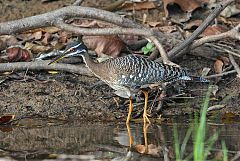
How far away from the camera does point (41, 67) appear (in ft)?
32.5

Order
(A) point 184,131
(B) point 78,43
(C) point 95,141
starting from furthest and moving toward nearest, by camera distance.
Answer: (B) point 78,43, (A) point 184,131, (C) point 95,141

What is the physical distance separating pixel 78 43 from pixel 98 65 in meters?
0.42

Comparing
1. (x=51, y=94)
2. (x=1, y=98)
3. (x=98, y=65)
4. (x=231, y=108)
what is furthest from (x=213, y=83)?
(x=1, y=98)

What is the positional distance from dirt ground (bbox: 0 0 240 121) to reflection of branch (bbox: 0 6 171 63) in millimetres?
681

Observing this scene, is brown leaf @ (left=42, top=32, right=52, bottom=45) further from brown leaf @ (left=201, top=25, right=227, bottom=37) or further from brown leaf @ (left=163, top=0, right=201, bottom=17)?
brown leaf @ (left=201, top=25, right=227, bottom=37)

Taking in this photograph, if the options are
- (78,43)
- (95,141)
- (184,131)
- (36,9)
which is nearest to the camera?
(95,141)

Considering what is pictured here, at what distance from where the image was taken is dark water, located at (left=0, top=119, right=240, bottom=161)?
280 inches

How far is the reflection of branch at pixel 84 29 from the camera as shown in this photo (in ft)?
31.9

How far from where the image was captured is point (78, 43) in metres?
9.42

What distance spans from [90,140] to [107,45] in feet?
9.83

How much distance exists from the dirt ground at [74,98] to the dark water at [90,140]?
1.10 feet

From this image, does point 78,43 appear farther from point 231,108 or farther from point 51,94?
point 231,108

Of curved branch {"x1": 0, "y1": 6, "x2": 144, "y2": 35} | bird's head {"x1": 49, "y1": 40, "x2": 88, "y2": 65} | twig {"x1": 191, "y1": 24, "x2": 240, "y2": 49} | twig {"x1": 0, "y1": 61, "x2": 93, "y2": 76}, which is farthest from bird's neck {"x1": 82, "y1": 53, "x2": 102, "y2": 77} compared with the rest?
twig {"x1": 191, "y1": 24, "x2": 240, "y2": 49}

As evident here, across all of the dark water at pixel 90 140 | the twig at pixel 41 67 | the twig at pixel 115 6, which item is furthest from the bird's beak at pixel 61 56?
the twig at pixel 115 6
